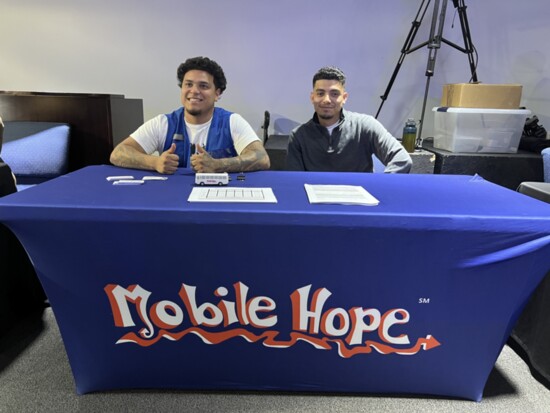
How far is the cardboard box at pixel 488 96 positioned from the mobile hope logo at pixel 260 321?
5.60 feet

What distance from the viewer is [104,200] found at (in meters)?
0.98

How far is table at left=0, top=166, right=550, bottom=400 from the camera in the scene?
927mm

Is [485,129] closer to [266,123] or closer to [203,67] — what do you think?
[266,123]

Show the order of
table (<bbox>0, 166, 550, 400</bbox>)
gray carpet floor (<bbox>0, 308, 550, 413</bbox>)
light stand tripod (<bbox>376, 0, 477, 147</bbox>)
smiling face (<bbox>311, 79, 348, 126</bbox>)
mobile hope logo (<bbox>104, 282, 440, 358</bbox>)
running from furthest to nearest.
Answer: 1. light stand tripod (<bbox>376, 0, 477, 147</bbox>)
2. smiling face (<bbox>311, 79, 348, 126</bbox>)
3. gray carpet floor (<bbox>0, 308, 550, 413</bbox>)
4. mobile hope logo (<bbox>104, 282, 440, 358</bbox>)
5. table (<bbox>0, 166, 550, 400</bbox>)

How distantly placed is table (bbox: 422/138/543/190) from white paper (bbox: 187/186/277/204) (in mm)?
1595

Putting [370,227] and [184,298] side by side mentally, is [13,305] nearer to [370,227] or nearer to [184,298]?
[184,298]

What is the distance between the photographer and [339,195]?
3.48 ft

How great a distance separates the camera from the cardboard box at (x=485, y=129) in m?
2.26

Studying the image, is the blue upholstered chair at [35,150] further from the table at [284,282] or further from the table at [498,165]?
the table at [498,165]

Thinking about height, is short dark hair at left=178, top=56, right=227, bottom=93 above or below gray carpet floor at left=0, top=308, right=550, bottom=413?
above

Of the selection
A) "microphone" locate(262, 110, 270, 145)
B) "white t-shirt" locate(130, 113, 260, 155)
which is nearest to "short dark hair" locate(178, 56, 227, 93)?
"white t-shirt" locate(130, 113, 260, 155)

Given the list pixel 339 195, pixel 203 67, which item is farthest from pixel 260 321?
pixel 203 67

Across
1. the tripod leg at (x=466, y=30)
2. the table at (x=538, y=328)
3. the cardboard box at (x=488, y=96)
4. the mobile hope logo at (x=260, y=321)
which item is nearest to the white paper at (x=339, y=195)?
the mobile hope logo at (x=260, y=321)

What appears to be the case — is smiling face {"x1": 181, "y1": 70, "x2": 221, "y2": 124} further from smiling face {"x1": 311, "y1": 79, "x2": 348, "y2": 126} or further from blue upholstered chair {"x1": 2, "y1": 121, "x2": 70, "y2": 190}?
blue upholstered chair {"x1": 2, "y1": 121, "x2": 70, "y2": 190}
